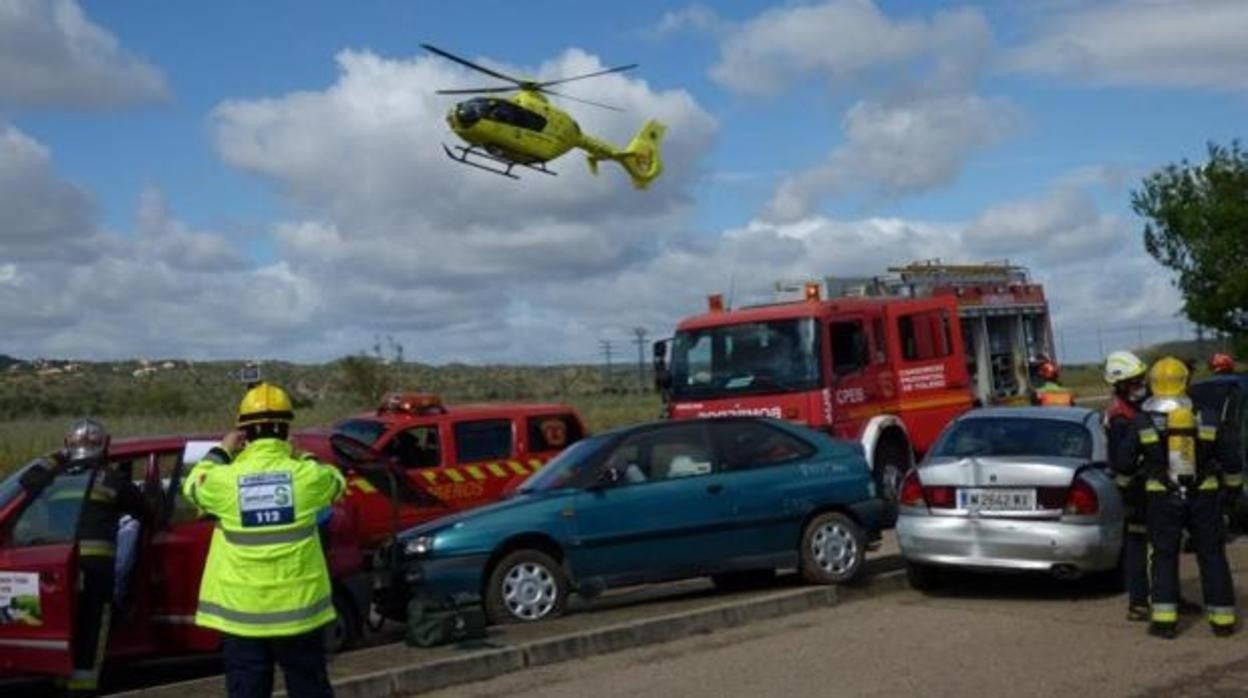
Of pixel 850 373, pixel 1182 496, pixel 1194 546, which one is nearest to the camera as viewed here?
pixel 1182 496

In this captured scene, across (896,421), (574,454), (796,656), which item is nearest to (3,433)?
(896,421)

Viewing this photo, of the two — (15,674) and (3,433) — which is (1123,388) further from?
(3,433)

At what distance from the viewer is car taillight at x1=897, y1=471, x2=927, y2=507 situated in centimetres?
1156

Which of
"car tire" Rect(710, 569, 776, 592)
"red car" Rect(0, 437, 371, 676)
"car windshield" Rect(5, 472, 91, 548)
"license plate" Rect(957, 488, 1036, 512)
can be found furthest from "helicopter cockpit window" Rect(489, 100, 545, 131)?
"car windshield" Rect(5, 472, 91, 548)

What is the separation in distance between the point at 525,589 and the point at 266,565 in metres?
4.44

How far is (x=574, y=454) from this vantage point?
38.8 ft

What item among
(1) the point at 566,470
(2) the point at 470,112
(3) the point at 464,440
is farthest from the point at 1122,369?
(2) the point at 470,112

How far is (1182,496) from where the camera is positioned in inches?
386

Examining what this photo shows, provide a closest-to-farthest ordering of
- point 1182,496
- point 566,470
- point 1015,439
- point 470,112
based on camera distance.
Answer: point 1182,496, point 566,470, point 1015,439, point 470,112

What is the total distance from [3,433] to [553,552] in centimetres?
2607

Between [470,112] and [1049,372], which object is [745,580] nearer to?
[1049,372]

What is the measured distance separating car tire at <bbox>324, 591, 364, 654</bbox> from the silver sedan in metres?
4.01

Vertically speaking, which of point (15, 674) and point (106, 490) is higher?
point (106, 490)

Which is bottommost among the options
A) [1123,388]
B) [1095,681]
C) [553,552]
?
[1095,681]
